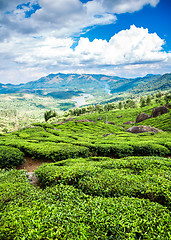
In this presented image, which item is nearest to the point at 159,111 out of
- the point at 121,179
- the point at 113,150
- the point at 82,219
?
the point at 113,150

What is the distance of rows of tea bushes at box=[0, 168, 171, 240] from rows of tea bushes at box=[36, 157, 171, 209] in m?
0.71

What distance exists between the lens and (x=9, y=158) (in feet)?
46.6

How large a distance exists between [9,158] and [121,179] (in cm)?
1173

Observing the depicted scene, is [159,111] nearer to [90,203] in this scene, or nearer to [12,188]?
[90,203]

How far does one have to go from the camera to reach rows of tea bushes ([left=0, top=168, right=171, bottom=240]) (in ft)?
17.8

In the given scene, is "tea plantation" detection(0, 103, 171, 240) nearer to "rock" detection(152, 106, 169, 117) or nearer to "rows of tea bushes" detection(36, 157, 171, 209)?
"rows of tea bushes" detection(36, 157, 171, 209)

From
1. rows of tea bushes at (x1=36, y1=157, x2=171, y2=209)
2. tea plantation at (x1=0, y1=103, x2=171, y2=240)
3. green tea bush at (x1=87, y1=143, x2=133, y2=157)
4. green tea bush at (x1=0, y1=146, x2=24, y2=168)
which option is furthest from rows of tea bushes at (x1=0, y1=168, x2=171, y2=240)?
green tea bush at (x1=87, y1=143, x2=133, y2=157)

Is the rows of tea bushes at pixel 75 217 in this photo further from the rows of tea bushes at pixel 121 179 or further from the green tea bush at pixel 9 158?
the green tea bush at pixel 9 158

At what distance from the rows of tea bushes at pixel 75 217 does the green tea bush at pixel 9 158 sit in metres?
6.33

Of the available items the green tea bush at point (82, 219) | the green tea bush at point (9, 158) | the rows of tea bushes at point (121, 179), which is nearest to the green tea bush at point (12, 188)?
the green tea bush at point (82, 219)

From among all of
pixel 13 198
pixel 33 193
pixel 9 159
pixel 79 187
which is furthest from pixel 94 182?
pixel 9 159

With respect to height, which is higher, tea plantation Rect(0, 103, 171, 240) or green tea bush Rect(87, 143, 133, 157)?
tea plantation Rect(0, 103, 171, 240)

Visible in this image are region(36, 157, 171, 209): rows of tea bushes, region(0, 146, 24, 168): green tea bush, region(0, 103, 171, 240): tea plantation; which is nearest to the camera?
region(0, 103, 171, 240): tea plantation

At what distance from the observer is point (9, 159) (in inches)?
556
